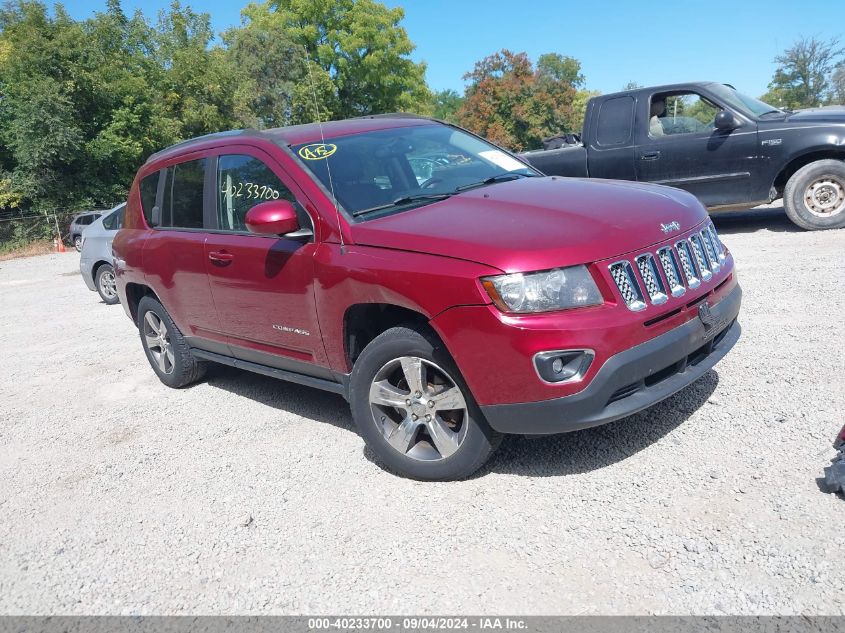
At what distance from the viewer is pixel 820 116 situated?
8586 millimetres

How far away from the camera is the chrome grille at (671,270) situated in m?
3.41

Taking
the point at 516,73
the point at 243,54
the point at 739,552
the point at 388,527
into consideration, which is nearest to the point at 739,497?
the point at 739,552

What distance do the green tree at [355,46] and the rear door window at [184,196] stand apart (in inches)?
1589

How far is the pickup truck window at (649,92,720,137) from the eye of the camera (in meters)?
9.30

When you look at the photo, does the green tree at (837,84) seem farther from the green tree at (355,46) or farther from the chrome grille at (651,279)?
the chrome grille at (651,279)

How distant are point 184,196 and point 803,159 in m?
7.38

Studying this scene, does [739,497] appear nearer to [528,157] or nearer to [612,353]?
[612,353]

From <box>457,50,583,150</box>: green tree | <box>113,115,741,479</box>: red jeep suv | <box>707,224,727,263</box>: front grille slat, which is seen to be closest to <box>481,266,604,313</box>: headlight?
<box>113,115,741,479</box>: red jeep suv

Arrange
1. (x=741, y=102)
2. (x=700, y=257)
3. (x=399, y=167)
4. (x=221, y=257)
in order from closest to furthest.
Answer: (x=700, y=257), (x=399, y=167), (x=221, y=257), (x=741, y=102)

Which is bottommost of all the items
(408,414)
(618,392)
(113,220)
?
(408,414)

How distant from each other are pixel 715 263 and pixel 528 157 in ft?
21.7

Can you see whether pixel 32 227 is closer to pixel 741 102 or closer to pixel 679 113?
pixel 679 113

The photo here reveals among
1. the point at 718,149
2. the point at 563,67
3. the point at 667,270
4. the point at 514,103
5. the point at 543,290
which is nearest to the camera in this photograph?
the point at 543,290

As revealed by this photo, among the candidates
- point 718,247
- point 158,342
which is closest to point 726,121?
point 718,247
